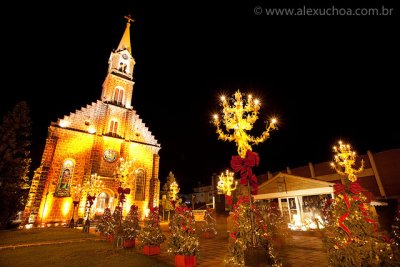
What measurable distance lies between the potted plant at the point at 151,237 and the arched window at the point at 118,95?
24.3 meters

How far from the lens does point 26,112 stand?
2247 cm

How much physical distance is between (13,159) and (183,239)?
22432mm

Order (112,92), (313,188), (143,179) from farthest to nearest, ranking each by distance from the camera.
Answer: (112,92), (143,179), (313,188)

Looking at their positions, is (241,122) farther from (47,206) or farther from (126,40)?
(126,40)

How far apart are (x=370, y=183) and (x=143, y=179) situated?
26.2 metres

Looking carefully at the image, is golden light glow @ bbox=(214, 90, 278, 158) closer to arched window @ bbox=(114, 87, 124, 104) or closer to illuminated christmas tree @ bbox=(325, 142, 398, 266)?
illuminated christmas tree @ bbox=(325, 142, 398, 266)

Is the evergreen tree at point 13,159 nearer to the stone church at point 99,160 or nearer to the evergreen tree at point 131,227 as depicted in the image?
the stone church at point 99,160

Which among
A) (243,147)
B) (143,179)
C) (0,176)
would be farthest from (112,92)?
(243,147)

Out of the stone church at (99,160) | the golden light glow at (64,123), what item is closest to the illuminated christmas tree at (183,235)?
the stone church at (99,160)

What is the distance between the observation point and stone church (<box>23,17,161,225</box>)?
810 inches

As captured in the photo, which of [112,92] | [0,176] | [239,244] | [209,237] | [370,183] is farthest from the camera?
[112,92]

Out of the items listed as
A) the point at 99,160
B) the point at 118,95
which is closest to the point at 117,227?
the point at 99,160

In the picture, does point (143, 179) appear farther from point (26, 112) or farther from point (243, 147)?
point (243, 147)

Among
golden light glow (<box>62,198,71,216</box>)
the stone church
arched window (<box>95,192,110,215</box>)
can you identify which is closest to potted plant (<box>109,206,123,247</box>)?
the stone church
